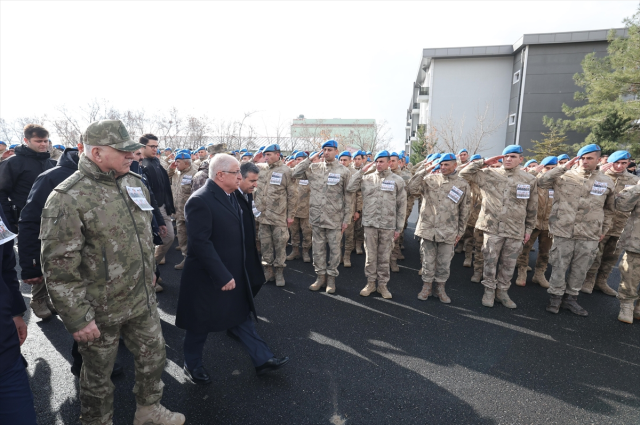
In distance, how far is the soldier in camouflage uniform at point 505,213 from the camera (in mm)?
4773

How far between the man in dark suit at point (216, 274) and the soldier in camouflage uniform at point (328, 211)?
2.40 meters

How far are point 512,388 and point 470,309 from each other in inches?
68.7

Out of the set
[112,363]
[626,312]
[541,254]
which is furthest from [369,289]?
[112,363]

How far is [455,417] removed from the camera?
2697 millimetres

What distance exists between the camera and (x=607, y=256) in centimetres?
564

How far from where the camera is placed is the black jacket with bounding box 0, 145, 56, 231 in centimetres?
425

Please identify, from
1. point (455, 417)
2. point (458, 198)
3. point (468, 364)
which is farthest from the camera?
point (458, 198)

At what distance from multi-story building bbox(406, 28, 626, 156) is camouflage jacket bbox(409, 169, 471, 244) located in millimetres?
22025

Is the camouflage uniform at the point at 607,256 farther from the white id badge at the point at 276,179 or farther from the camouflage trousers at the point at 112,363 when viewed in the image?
the camouflage trousers at the point at 112,363

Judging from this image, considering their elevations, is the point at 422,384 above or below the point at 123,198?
below

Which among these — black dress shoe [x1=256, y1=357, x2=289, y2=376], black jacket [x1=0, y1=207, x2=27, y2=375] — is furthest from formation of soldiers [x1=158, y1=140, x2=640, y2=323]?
black jacket [x1=0, y1=207, x2=27, y2=375]

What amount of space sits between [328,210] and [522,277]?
370 centimetres

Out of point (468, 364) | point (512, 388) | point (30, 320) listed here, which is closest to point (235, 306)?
point (468, 364)

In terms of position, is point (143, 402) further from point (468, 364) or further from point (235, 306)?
point (468, 364)
